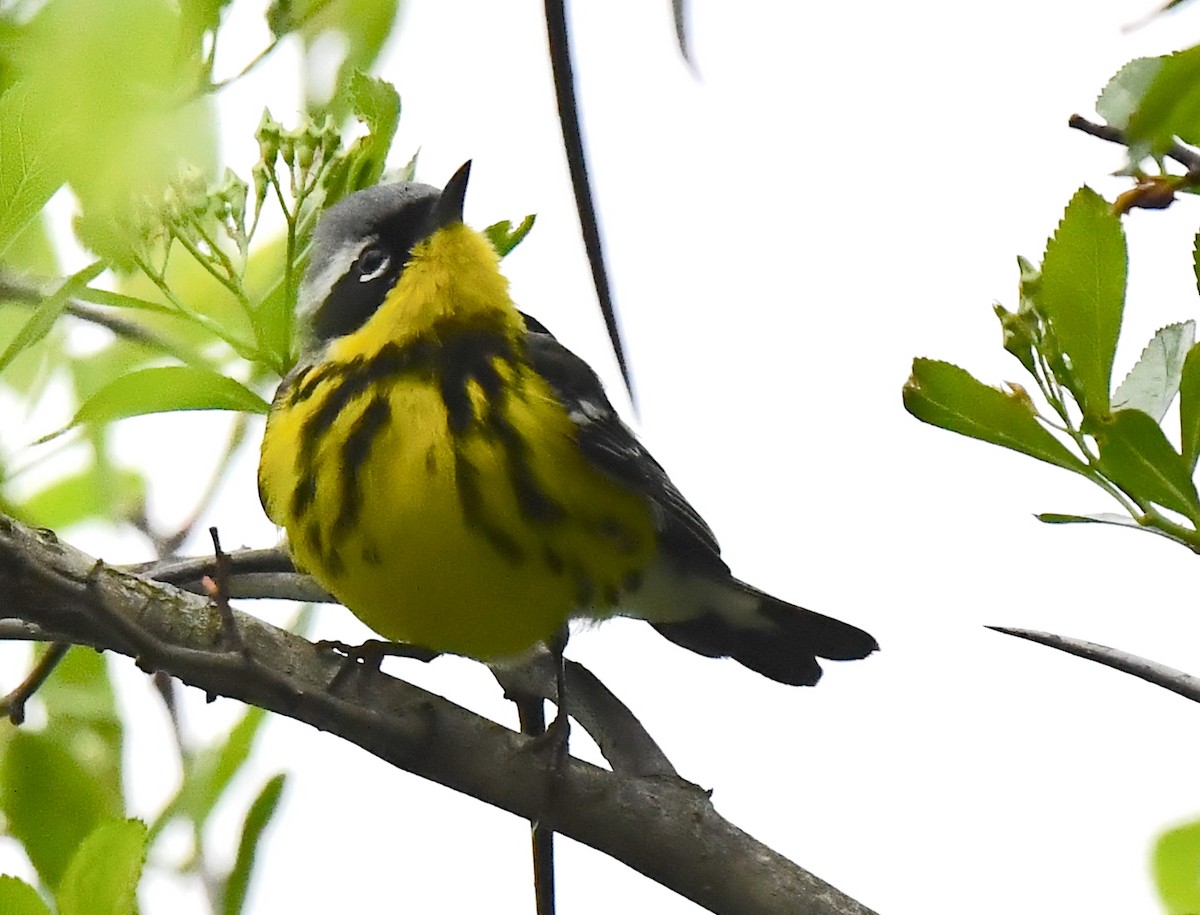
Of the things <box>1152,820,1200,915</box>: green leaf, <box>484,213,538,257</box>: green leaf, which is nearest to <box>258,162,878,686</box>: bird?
<box>484,213,538,257</box>: green leaf

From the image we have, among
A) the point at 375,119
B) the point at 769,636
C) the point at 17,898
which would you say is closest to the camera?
the point at 17,898

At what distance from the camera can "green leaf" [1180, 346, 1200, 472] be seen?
1.07 m

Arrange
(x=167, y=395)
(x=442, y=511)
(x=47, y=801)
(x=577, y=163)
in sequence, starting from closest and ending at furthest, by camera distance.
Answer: (x=577, y=163), (x=47, y=801), (x=167, y=395), (x=442, y=511)

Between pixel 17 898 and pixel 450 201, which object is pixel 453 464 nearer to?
pixel 450 201

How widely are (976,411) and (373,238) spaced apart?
1632 millimetres

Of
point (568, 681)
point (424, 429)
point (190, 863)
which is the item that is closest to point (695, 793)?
point (568, 681)

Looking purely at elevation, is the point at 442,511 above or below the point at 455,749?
above

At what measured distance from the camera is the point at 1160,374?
3.64 ft

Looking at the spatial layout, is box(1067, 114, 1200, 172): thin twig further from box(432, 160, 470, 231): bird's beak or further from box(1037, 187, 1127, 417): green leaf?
box(432, 160, 470, 231): bird's beak

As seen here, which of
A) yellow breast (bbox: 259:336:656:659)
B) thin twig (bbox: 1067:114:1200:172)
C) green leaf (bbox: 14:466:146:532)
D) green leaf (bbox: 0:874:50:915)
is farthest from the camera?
yellow breast (bbox: 259:336:656:659)

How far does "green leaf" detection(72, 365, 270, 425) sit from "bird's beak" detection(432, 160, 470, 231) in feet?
2.61

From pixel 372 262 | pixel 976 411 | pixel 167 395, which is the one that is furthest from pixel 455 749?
pixel 372 262

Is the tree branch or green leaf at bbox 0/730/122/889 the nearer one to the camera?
the tree branch

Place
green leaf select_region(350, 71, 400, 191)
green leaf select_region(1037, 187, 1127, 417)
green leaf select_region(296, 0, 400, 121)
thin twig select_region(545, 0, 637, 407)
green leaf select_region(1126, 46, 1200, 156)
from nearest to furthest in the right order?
green leaf select_region(1126, 46, 1200, 156)
thin twig select_region(545, 0, 637, 407)
green leaf select_region(1037, 187, 1127, 417)
green leaf select_region(296, 0, 400, 121)
green leaf select_region(350, 71, 400, 191)
